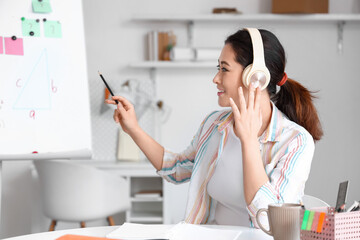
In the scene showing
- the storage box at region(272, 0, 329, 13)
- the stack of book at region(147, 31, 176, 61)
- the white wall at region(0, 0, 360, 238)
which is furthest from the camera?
the white wall at region(0, 0, 360, 238)

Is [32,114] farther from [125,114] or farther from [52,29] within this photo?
[125,114]

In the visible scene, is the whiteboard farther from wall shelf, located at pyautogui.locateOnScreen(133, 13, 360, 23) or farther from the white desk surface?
wall shelf, located at pyautogui.locateOnScreen(133, 13, 360, 23)

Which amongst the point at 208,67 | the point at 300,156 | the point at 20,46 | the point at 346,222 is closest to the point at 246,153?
the point at 300,156

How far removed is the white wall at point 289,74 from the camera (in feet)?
12.4

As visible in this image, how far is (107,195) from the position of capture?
9.71ft

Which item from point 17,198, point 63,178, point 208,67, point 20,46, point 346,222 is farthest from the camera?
point 208,67

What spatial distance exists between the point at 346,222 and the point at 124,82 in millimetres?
2945

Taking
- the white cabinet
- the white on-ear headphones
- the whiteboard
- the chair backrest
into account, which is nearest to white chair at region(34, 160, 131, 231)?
the chair backrest

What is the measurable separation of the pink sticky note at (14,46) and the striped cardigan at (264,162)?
0.73 metres

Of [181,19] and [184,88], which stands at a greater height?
[181,19]

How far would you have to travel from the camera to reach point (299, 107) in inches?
67.5

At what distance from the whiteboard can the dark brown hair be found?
74 centimetres

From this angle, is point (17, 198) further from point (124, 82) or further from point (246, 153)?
point (246, 153)

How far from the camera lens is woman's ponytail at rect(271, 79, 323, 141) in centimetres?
171
